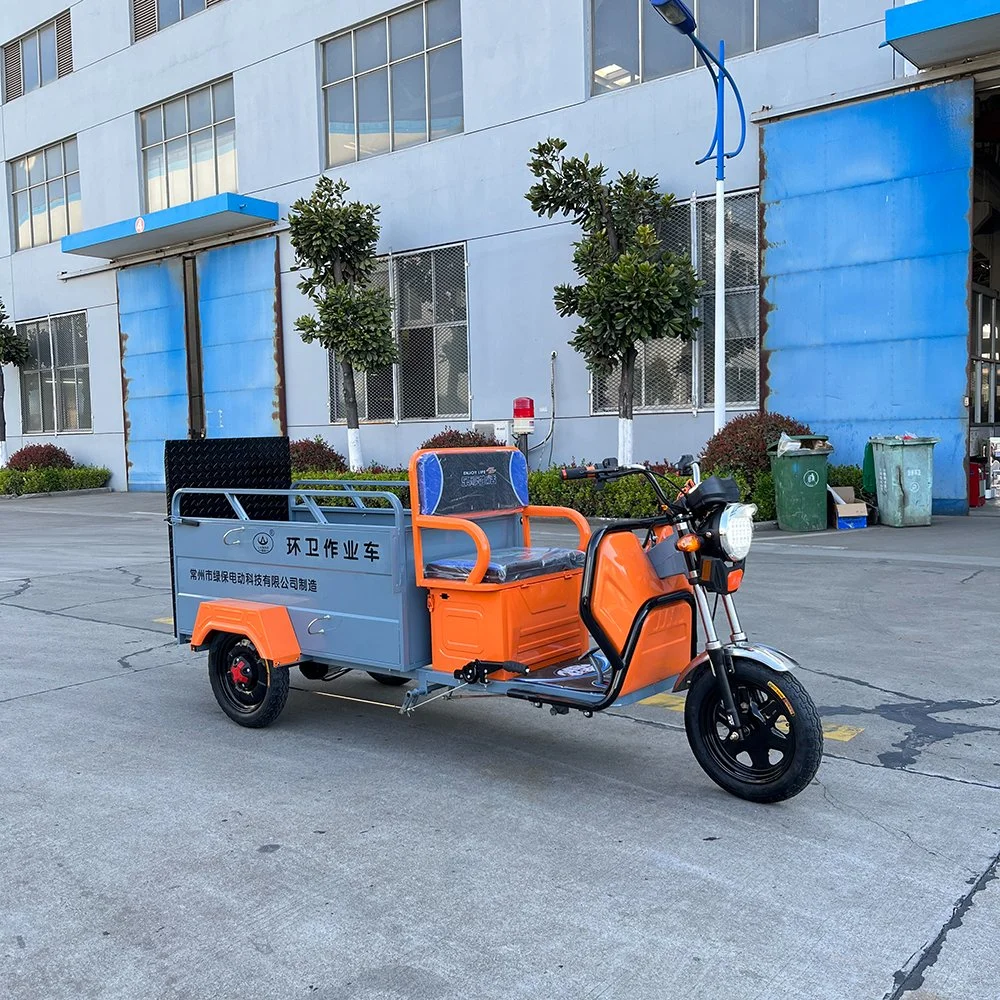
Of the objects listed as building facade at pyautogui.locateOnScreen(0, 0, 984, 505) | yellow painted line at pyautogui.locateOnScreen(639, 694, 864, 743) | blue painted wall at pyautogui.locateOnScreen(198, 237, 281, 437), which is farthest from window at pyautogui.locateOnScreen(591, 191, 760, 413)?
yellow painted line at pyautogui.locateOnScreen(639, 694, 864, 743)

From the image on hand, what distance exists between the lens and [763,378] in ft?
51.6

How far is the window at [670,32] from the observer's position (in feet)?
50.1

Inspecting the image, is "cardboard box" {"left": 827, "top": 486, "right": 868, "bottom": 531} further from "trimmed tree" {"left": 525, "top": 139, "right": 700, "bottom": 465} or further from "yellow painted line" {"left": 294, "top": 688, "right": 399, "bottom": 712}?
"yellow painted line" {"left": 294, "top": 688, "right": 399, "bottom": 712}

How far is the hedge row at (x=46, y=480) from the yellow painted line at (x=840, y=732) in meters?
25.7

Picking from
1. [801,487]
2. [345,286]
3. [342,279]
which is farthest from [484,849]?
[342,279]

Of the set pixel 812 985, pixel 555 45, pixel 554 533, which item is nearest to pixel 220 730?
pixel 812 985

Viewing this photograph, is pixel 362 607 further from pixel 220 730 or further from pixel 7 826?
pixel 7 826

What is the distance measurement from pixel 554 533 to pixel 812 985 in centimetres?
1064

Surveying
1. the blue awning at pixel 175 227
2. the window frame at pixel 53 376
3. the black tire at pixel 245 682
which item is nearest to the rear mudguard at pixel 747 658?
the black tire at pixel 245 682

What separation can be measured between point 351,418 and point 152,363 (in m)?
9.17

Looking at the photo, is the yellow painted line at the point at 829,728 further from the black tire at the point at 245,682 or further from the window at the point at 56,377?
the window at the point at 56,377

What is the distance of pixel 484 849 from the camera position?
3.89 meters

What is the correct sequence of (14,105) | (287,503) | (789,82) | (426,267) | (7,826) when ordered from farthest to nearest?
1. (14,105)
2. (426,267)
3. (789,82)
4. (287,503)
5. (7,826)

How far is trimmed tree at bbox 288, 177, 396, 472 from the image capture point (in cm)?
1861
